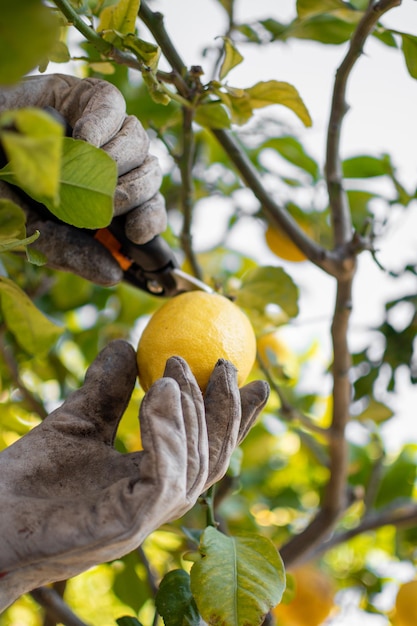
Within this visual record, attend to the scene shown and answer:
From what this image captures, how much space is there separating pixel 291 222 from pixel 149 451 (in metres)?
0.49

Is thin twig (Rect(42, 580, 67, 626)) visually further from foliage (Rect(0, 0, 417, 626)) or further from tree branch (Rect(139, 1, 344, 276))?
tree branch (Rect(139, 1, 344, 276))

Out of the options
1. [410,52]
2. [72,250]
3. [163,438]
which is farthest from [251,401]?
[410,52]

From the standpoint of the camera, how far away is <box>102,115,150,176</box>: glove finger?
581 millimetres

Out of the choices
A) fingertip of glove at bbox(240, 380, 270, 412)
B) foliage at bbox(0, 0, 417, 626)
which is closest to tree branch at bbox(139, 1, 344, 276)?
foliage at bbox(0, 0, 417, 626)

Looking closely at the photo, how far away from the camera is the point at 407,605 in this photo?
977mm

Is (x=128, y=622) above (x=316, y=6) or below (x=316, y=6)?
below

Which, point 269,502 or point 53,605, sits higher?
point 53,605

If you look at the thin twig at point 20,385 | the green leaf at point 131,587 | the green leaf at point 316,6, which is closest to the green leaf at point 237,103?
the green leaf at point 316,6

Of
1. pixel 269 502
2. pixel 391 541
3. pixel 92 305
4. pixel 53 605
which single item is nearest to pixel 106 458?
pixel 53 605

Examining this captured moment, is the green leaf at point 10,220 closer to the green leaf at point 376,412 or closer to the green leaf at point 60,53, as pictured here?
the green leaf at point 60,53

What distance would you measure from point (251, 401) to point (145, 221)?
0.64 feet

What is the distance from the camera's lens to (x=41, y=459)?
57cm

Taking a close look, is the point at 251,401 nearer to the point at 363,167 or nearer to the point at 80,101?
the point at 80,101

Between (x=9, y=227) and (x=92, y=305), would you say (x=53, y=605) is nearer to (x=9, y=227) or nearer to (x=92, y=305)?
(x=9, y=227)
